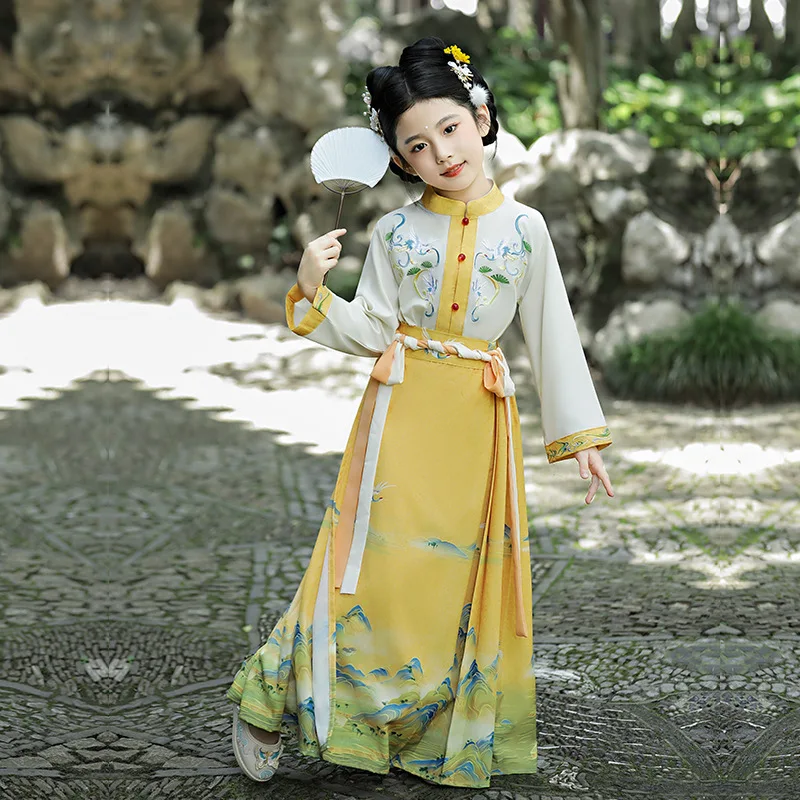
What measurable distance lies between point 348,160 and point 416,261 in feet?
0.97

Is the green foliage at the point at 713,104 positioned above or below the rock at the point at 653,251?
above

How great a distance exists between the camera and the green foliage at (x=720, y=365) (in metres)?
7.44

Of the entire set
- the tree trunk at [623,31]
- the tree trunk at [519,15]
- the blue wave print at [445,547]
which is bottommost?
the blue wave print at [445,547]

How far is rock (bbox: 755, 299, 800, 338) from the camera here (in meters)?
7.82

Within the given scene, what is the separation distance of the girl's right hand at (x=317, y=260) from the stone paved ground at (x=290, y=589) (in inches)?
50.8

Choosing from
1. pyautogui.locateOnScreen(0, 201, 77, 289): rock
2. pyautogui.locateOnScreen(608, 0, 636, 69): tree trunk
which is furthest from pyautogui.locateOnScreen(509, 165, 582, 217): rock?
pyautogui.locateOnScreen(0, 201, 77, 289): rock

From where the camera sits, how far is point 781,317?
25.9 ft

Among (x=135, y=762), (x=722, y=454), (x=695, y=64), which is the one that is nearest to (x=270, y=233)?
(x=695, y=64)

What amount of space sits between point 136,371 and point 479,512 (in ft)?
20.5

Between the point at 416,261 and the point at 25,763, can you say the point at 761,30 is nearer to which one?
the point at 416,261

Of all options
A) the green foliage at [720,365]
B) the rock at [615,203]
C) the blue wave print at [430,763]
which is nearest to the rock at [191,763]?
the blue wave print at [430,763]

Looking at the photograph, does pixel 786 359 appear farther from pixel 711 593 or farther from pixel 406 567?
pixel 406 567

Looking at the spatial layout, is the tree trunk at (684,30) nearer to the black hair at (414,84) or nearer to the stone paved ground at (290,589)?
the stone paved ground at (290,589)

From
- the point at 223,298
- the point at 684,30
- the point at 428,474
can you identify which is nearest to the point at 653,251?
the point at 684,30
